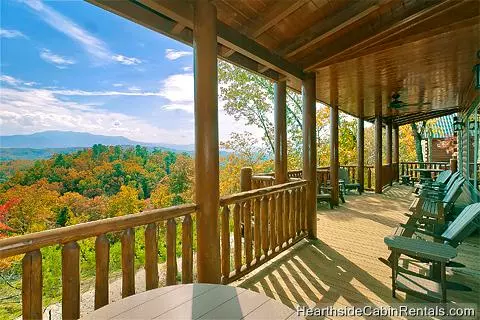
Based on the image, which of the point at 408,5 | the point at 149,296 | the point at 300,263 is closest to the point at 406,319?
the point at 300,263

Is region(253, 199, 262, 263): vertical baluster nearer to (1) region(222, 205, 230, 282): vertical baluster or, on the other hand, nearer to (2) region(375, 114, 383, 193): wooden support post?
(1) region(222, 205, 230, 282): vertical baluster

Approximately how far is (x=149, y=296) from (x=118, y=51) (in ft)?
109

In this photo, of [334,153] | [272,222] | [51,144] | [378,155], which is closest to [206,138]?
[272,222]

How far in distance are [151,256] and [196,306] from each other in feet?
2.84

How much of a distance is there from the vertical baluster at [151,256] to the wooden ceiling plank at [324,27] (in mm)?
2940

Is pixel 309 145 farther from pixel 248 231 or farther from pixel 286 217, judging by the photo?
pixel 248 231

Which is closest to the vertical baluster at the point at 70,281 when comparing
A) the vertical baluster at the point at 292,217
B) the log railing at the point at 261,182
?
the vertical baluster at the point at 292,217

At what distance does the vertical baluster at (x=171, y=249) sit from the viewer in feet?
7.02

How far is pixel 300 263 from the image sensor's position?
340 centimetres

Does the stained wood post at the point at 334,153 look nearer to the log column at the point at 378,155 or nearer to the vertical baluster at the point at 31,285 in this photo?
the log column at the point at 378,155

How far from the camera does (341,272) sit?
124 inches

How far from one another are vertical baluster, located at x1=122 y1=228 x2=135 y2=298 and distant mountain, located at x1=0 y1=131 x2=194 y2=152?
980cm

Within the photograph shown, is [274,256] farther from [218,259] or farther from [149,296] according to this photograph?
[149,296]

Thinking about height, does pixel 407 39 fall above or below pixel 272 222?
above
